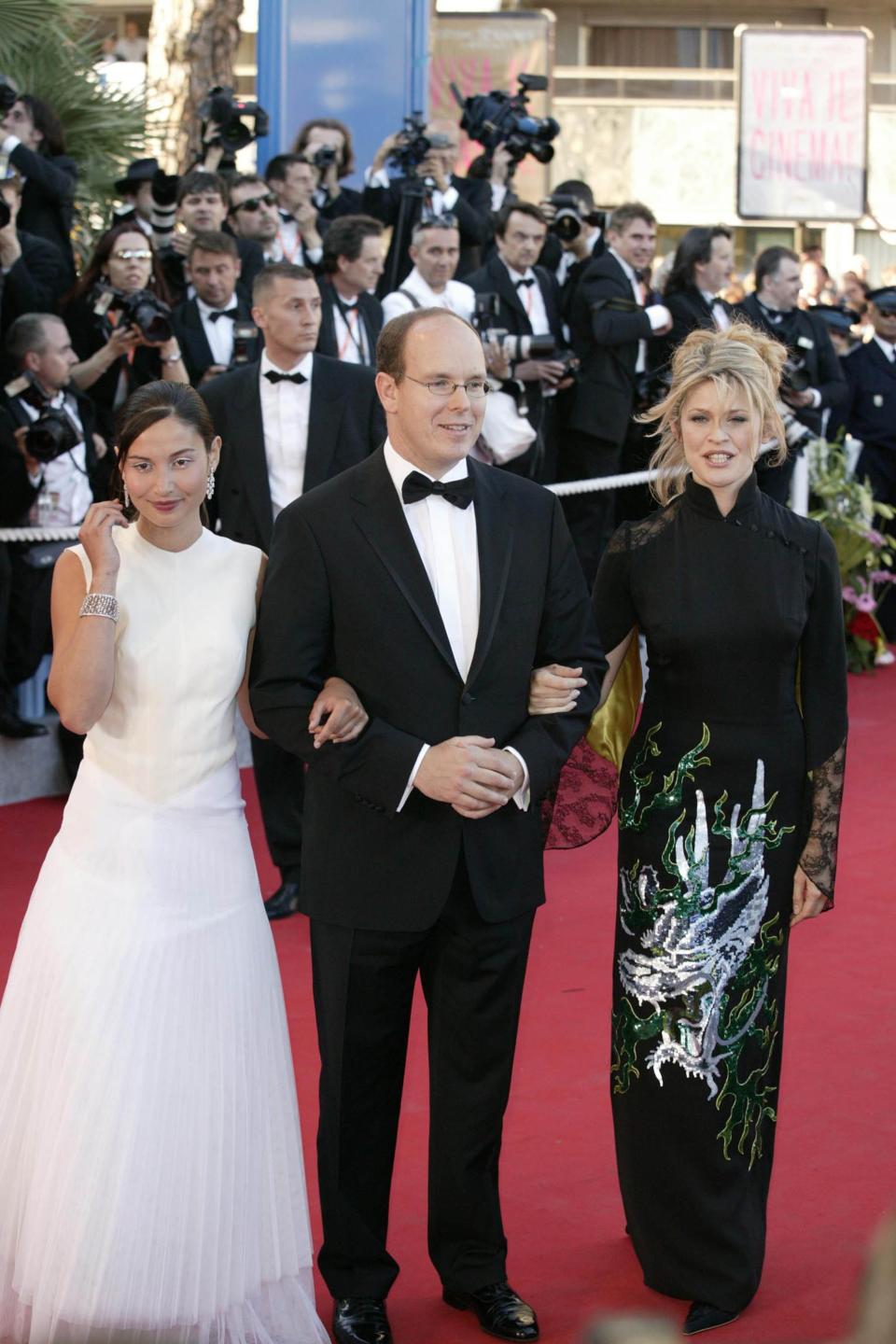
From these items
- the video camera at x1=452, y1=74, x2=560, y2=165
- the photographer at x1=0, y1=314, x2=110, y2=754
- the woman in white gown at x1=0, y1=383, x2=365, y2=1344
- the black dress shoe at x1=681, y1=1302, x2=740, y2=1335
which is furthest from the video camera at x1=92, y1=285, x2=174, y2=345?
the black dress shoe at x1=681, y1=1302, x2=740, y2=1335

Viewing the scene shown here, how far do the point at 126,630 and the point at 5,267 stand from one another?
421cm

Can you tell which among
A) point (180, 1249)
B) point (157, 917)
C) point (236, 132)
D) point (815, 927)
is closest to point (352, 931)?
point (157, 917)

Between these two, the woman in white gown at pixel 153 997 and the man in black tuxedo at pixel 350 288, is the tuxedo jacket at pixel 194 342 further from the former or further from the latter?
the woman in white gown at pixel 153 997

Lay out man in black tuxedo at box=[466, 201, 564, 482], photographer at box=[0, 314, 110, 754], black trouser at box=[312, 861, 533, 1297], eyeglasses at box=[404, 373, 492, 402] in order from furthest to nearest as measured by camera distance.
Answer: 1. man in black tuxedo at box=[466, 201, 564, 482]
2. photographer at box=[0, 314, 110, 754]
3. black trouser at box=[312, 861, 533, 1297]
4. eyeglasses at box=[404, 373, 492, 402]

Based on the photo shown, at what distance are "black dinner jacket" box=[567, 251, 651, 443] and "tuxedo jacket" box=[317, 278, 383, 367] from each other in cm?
141

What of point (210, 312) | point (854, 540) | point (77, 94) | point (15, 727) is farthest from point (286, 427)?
point (77, 94)

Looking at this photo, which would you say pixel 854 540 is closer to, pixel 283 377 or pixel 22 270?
pixel 22 270

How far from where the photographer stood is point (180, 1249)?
2.82 metres

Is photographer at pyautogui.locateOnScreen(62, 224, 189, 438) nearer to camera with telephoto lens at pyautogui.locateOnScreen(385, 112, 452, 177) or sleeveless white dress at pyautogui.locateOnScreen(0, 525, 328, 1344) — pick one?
camera with telephoto lens at pyautogui.locateOnScreen(385, 112, 452, 177)

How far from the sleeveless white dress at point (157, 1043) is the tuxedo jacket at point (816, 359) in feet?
21.8

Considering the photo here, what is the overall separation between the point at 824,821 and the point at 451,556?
2.79 feet

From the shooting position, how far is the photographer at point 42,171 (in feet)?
24.1

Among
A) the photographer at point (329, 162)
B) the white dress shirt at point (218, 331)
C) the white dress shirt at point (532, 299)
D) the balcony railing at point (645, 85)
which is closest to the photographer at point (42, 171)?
the white dress shirt at point (218, 331)

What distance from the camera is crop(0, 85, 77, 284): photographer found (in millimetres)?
7359
